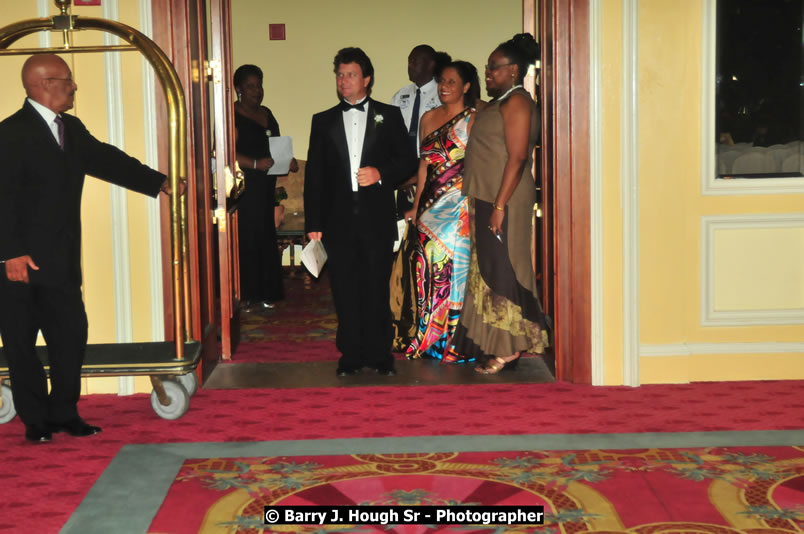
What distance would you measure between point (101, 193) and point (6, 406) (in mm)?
1134

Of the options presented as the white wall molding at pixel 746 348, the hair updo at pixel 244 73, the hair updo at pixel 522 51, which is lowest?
the white wall molding at pixel 746 348

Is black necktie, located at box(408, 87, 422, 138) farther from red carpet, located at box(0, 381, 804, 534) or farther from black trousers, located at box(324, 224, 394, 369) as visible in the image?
red carpet, located at box(0, 381, 804, 534)

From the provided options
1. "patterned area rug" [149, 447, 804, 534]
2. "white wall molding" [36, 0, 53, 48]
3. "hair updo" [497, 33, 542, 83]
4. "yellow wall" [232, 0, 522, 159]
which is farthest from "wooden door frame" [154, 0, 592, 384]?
"yellow wall" [232, 0, 522, 159]

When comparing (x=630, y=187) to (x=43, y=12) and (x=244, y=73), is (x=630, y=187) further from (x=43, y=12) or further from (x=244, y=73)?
(x=244, y=73)

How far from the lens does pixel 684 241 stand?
5.34 meters

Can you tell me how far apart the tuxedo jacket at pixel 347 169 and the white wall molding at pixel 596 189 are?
951 mm

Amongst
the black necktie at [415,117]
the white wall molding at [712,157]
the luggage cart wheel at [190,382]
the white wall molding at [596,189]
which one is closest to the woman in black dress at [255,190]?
the black necktie at [415,117]

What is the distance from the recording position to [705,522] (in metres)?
3.34

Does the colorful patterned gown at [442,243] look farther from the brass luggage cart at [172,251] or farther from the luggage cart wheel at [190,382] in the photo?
the brass luggage cart at [172,251]

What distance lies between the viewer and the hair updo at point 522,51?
5496 millimetres

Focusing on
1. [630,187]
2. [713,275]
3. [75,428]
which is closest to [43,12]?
[75,428]

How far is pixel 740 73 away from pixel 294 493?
3127 millimetres

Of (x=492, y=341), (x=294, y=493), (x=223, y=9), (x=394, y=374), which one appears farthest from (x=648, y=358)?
(x=223, y=9)

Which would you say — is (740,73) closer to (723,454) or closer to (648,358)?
(648,358)
